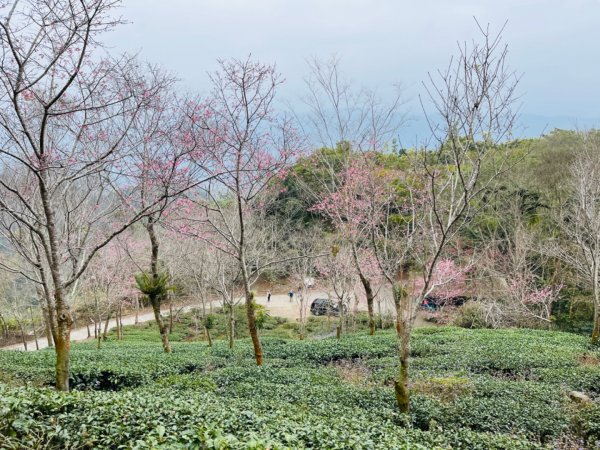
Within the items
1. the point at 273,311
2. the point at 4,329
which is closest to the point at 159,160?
the point at 273,311

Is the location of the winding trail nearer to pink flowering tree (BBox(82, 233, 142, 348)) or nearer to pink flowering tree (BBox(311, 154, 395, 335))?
Result: pink flowering tree (BBox(82, 233, 142, 348))

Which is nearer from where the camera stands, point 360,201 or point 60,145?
point 60,145

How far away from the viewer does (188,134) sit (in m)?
8.99

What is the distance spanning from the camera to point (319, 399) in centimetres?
624

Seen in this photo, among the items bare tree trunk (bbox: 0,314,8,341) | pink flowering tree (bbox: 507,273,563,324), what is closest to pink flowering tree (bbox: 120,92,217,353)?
pink flowering tree (bbox: 507,273,563,324)

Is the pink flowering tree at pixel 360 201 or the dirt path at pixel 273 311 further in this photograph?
the dirt path at pixel 273 311

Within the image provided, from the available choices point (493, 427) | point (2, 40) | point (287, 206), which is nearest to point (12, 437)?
point (2, 40)

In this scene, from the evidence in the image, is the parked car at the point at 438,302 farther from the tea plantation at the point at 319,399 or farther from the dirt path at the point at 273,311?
the tea plantation at the point at 319,399

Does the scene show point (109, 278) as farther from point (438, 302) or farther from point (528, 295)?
point (528, 295)

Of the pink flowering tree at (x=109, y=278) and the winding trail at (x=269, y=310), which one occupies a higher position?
the pink flowering tree at (x=109, y=278)

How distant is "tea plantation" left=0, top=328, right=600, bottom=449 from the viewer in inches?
132

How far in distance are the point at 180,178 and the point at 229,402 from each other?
200 inches

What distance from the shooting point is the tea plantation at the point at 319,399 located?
3.36 metres

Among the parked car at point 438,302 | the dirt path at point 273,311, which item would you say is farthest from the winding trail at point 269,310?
the parked car at point 438,302
